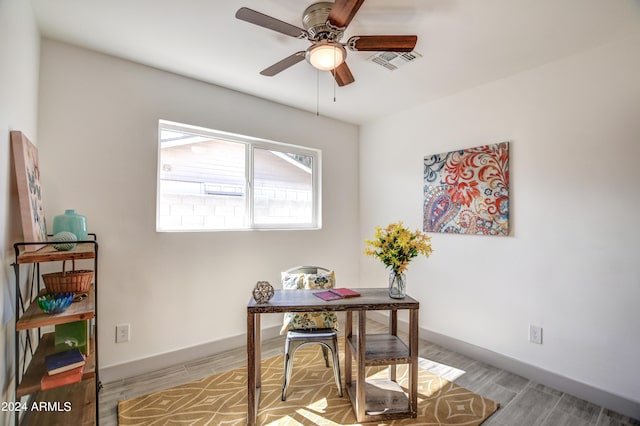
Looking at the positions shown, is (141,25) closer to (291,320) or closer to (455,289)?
(291,320)

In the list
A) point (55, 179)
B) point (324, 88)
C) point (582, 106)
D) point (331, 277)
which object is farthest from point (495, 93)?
point (55, 179)

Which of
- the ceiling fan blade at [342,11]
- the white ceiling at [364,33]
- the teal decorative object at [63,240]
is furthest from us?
the white ceiling at [364,33]

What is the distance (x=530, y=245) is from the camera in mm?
2490

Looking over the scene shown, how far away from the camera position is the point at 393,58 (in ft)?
7.64

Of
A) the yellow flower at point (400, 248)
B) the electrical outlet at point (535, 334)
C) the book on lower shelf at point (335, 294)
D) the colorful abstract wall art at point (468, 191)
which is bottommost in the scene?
the electrical outlet at point (535, 334)

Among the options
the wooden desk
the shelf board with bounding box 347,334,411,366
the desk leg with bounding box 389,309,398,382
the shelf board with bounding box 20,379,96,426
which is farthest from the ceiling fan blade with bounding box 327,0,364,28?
the shelf board with bounding box 20,379,96,426

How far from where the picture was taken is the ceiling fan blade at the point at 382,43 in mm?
1670

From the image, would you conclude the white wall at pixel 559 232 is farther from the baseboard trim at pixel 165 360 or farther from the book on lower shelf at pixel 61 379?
the book on lower shelf at pixel 61 379

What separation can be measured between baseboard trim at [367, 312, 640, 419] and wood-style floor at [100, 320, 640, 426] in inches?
1.5

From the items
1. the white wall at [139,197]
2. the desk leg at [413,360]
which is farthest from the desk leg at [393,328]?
the white wall at [139,197]

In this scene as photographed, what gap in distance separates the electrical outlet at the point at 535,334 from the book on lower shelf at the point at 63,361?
9.89 ft

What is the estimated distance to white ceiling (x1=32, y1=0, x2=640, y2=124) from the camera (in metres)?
1.79

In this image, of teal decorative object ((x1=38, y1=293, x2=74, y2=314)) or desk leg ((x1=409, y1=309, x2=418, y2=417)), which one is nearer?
teal decorative object ((x1=38, y1=293, x2=74, y2=314))

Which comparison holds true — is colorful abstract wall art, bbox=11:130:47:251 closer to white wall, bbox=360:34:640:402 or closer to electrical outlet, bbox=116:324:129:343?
electrical outlet, bbox=116:324:129:343
